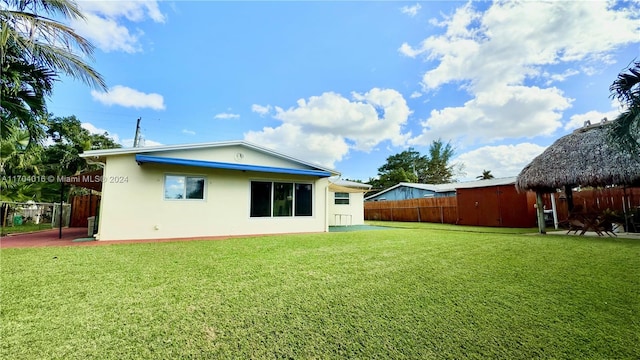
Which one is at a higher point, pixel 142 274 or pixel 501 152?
pixel 501 152

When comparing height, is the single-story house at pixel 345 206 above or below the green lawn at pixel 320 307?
above

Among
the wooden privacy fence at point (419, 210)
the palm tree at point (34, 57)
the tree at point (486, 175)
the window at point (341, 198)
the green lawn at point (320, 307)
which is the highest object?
the tree at point (486, 175)

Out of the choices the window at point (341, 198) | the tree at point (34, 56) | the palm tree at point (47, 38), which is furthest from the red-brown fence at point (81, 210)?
the window at point (341, 198)

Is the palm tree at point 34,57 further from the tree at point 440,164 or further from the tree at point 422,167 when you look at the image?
the tree at point 440,164

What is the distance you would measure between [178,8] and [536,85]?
55.8ft

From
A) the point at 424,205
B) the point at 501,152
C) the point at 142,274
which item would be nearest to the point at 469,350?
the point at 142,274

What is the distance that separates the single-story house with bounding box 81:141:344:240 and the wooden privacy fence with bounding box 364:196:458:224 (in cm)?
1077

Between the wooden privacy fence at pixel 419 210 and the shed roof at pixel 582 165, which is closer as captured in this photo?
the shed roof at pixel 582 165

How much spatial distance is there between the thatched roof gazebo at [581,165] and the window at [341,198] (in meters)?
9.05

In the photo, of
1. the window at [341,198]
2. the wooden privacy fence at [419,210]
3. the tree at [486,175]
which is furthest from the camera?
the tree at [486,175]

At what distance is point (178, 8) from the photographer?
10.5m

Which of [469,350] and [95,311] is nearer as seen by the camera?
[469,350]

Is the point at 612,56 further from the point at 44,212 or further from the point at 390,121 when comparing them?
the point at 44,212

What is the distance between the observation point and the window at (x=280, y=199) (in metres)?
10.8
